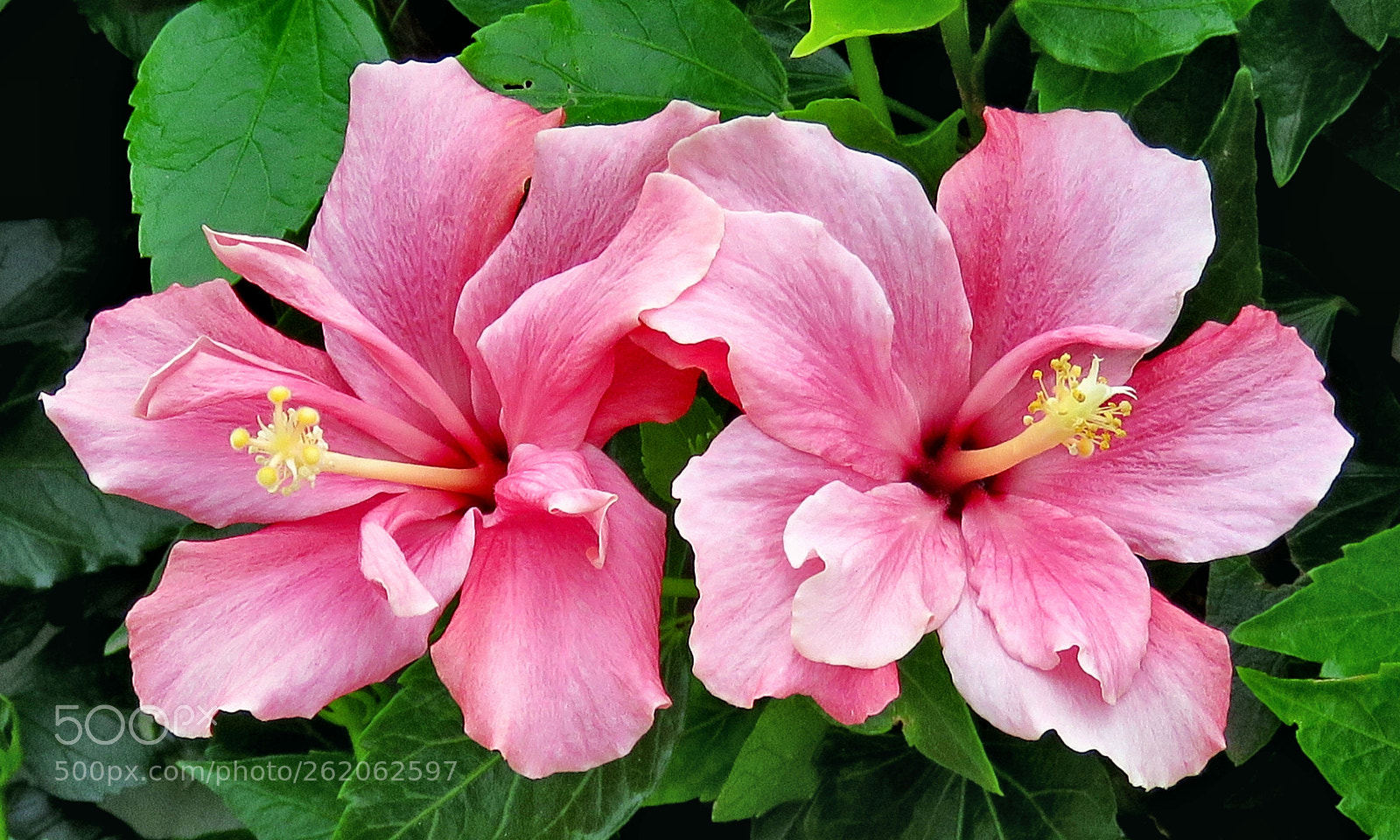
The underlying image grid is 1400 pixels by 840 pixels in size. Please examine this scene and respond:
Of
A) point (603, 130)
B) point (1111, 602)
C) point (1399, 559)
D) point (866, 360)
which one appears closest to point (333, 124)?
point (603, 130)

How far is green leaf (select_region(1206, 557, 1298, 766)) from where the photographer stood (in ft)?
1.73

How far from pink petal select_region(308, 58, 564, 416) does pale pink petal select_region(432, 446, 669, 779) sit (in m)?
0.10

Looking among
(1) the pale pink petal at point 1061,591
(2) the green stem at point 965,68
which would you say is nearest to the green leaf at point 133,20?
(2) the green stem at point 965,68

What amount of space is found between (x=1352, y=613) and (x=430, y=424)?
0.40 m

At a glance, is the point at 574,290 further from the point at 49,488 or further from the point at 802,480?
the point at 49,488

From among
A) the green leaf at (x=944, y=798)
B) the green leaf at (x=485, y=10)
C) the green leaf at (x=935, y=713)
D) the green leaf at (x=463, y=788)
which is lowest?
the green leaf at (x=944, y=798)

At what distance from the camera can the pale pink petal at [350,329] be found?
1.34ft

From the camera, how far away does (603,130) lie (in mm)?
432

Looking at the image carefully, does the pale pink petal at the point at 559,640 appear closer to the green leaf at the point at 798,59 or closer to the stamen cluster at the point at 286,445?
the stamen cluster at the point at 286,445

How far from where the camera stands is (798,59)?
2.00ft

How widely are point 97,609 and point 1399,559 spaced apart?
0.77 meters

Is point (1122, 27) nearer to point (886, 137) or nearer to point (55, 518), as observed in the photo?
point (886, 137)

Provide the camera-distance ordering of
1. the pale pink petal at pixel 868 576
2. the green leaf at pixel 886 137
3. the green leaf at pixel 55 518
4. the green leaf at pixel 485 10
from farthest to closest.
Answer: the green leaf at pixel 55 518
the green leaf at pixel 485 10
the green leaf at pixel 886 137
the pale pink petal at pixel 868 576

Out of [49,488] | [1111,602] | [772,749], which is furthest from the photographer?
[49,488]
